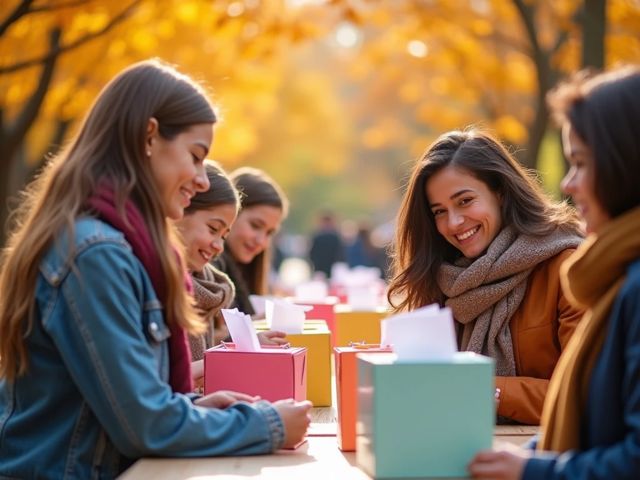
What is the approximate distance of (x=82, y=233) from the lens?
110 inches

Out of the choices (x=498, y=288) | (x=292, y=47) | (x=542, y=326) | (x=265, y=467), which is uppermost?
(x=292, y=47)

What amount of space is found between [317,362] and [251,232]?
1.86 metres

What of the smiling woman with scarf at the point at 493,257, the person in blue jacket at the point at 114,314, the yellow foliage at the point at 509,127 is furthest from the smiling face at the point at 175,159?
the yellow foliage at the point at 509,127

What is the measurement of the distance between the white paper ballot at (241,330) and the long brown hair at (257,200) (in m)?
2.66

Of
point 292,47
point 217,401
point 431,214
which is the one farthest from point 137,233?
point 292,47

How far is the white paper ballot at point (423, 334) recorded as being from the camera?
2.54 meters

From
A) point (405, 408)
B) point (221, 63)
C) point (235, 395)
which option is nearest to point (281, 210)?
point (235, 395)

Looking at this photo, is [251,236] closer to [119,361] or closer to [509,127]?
[119,361]

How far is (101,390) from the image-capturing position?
2.72 m

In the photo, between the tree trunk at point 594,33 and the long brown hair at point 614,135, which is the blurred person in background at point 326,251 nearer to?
the tree trunk at point 594,33

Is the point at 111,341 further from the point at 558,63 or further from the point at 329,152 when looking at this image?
the point at 329,152

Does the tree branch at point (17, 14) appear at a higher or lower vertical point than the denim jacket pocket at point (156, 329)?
higher

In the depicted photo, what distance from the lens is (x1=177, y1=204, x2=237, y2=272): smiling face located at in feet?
15.1

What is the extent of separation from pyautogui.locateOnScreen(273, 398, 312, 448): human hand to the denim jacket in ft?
0.06
